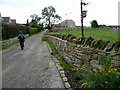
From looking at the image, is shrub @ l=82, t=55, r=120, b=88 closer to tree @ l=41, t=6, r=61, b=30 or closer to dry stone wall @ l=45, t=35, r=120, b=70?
dry stone wall @ l=45, t=35, r=120, b=70

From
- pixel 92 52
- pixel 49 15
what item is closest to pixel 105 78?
pixel 92 52

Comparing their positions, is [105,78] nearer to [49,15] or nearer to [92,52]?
[92,52]

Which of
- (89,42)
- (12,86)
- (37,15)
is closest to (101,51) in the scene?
(89,42)

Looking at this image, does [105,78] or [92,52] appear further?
[92,52]

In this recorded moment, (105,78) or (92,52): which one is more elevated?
(92,52)

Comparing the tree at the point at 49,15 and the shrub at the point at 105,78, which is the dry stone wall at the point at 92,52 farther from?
the tree at the point at 49,15

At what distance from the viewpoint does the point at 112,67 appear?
6594mm

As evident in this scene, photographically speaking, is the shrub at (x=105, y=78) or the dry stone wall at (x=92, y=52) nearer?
the shrub at (x=105, y=78)

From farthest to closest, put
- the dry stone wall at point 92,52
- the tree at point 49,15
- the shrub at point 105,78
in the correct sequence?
the tree at point 49,15 < the dry stone wall at point 92,52 < the shrub at point 105,78

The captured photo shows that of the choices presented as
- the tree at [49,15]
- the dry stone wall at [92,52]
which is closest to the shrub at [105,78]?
the dry stone wall at [92,52]

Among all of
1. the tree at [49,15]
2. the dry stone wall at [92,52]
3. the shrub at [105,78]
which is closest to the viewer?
the shrub at [105,78]

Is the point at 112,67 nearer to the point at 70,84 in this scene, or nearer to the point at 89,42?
the point at 70,84

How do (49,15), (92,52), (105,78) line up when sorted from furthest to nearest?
(49,15) → (92,52) → (105,78)

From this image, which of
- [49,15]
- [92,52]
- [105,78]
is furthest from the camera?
[49,15]
